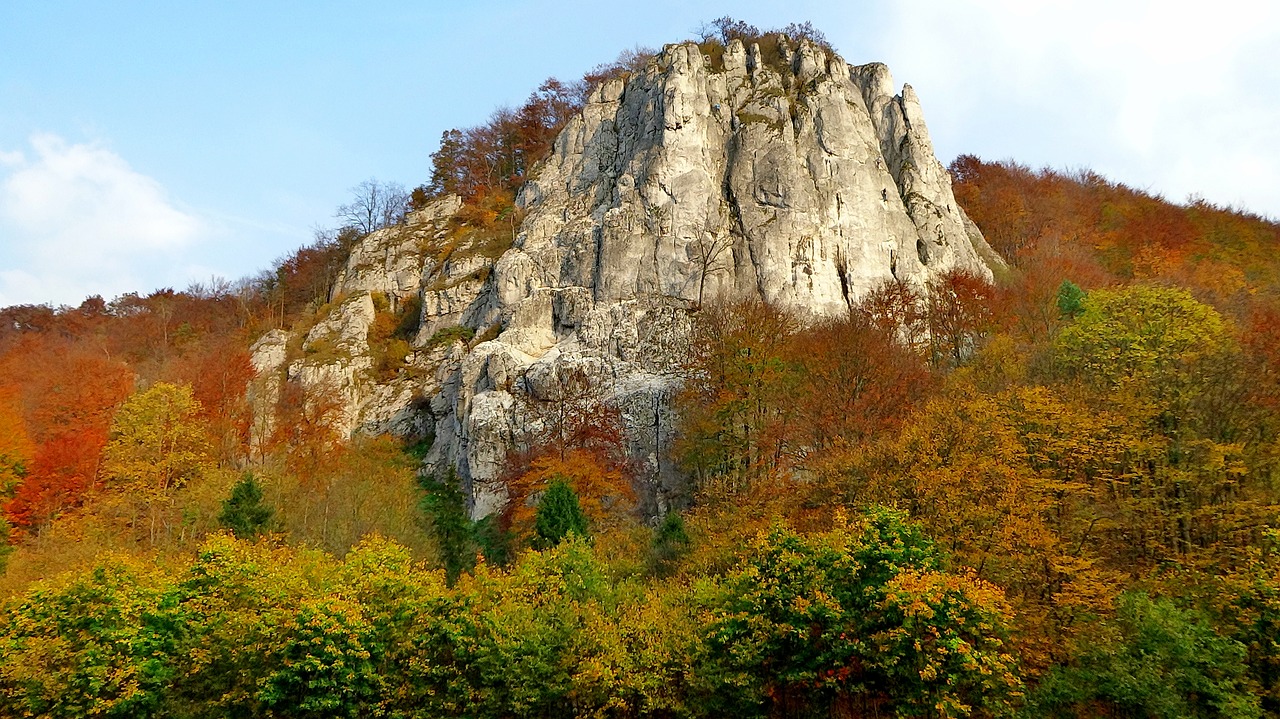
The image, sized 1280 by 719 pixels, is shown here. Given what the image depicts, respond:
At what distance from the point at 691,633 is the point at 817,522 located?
6.03 meters

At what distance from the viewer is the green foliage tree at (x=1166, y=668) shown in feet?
53.7

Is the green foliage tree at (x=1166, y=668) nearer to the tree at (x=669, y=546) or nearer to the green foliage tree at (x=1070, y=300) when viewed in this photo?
the tree at (x=669, y=546)

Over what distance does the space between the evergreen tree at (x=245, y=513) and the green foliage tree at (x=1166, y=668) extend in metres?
27.6

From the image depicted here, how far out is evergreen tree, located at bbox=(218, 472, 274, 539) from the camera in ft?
99.6

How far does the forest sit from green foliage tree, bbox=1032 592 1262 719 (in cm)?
7

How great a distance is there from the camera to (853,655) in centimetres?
1928

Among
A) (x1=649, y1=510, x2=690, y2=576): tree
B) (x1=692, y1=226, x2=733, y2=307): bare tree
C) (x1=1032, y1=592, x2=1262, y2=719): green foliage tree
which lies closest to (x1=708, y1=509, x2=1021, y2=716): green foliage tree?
(x1=1032, y1=592, x2=1262, y2=719): green foliage tree

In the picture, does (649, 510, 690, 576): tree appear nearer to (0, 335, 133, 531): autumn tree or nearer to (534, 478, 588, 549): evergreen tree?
(534, 478, 588, 549): evergreen tree

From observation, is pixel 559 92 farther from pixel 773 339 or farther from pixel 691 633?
pixel 691 633

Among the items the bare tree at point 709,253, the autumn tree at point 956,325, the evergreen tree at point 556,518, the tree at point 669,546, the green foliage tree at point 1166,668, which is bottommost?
the green foliage tree at point 1166,668

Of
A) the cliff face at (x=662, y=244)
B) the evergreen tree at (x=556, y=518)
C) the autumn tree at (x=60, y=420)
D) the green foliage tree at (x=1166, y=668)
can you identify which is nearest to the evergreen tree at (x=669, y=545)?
the evergreen tree at (x=556, y=518)

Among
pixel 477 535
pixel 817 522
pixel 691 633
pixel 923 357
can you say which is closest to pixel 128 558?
pixel 477 535

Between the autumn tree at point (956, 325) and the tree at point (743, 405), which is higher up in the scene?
the autumn tree at point (956, 325)

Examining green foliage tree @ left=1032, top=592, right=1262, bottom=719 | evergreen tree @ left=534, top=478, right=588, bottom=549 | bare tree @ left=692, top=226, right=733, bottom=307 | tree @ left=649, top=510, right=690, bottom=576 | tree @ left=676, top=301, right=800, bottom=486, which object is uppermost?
bare tree @ left=692, top=226, right=733, bottom=307
